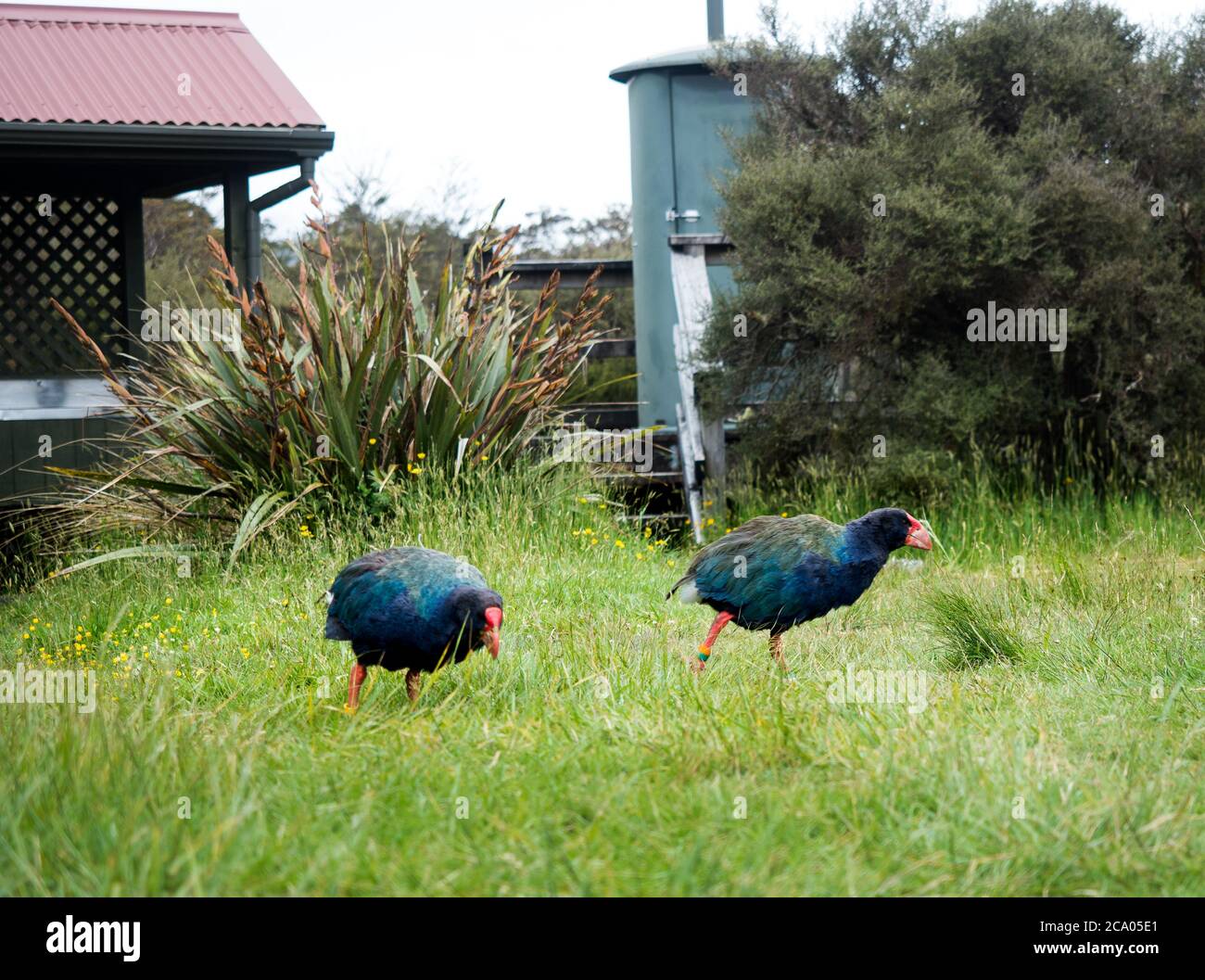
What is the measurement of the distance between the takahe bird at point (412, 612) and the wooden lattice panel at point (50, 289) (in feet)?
22.7

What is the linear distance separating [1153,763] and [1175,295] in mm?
6850

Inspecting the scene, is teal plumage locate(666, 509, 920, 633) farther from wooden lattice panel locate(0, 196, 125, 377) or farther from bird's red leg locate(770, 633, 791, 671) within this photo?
wooden lattice panel locate(0, 196, 125, 377)

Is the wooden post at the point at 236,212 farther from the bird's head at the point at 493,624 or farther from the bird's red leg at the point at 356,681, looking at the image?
the bird's head at the point at 493,624

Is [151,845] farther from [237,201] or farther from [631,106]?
[631,106]

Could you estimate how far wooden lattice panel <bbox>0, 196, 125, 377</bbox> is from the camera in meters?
10.2

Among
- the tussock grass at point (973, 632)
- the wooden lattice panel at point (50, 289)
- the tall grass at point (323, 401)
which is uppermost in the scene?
the wooden lattice panel at point (50, 289)

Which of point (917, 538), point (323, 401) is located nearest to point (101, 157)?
point (323, 401)

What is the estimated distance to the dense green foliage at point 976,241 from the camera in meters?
9.06

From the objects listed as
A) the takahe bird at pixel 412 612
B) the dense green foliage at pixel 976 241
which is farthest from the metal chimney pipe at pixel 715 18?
the takahe bird at pixel 412 612

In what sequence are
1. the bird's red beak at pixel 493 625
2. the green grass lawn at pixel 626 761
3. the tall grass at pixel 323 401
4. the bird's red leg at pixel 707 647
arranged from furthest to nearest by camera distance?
the tall grass at pixel 323 401, the bird's red leg at pixel 707 647, the bird's red beak at pixel 493 625, the green grass lawn at pixel 626 761

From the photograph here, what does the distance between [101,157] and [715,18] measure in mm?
6806

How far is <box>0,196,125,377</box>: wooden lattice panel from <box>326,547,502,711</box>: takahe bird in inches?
273

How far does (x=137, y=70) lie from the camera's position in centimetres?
970

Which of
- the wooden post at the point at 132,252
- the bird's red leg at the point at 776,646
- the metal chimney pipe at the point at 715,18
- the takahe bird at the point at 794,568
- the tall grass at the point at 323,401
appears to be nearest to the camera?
the takahe bird at the point at 794,568
